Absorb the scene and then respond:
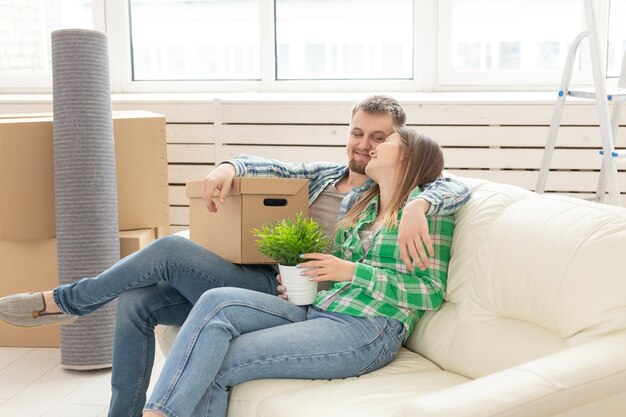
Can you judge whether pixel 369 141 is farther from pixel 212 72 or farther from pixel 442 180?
pixel 212 72

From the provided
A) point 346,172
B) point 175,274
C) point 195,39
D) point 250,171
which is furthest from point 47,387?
point 195,39

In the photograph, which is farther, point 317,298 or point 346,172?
point 346,172

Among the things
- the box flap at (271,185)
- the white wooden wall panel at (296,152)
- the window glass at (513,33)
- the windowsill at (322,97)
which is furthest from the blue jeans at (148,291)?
the window glass at (513,33)

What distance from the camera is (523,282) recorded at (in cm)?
187

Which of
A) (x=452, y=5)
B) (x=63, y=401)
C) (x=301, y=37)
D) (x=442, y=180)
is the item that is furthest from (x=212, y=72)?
(x=442, y=180)

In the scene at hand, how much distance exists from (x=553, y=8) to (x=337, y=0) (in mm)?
1099

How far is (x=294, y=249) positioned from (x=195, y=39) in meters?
2.74

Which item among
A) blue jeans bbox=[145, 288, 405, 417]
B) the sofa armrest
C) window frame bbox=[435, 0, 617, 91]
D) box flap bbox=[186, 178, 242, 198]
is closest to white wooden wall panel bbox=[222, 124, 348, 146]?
window frame bbox=[435, 0, 617, 91]

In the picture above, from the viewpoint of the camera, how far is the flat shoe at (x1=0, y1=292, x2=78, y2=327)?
2494 millimetres

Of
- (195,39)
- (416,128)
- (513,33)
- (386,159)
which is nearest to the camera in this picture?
(386,159)

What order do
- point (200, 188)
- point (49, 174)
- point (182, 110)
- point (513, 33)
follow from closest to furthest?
point (200, 188) < point (49, 174) < point (182, 110) < point (513, 33)

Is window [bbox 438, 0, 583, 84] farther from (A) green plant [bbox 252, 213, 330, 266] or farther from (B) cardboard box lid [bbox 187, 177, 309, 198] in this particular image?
(A) green plant [bbox 252, 213, 330, 266]

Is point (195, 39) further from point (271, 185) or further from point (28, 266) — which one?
point (271, 185)

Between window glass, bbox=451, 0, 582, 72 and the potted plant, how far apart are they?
7.92 feet
